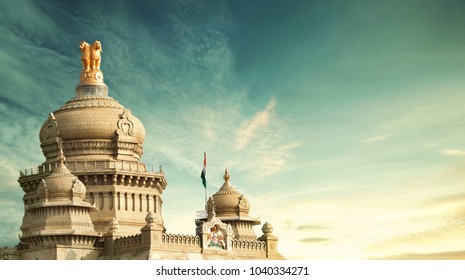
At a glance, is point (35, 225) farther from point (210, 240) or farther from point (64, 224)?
point (210, 240)

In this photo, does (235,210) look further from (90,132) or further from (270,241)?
(90,132)

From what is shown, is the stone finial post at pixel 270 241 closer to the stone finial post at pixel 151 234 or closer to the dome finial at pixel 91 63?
the stone finial post at pixel 151 234

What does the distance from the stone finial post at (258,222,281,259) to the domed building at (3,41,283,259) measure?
0.28ft

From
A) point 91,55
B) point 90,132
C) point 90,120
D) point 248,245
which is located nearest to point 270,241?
point 248,245

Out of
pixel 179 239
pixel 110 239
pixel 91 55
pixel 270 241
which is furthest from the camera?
pixel 91 55

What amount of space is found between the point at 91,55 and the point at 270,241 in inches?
883

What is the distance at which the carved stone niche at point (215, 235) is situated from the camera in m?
72.1

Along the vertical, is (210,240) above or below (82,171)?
below

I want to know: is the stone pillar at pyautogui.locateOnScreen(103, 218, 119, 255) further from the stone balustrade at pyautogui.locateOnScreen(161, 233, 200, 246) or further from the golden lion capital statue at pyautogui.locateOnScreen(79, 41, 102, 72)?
the golden lion capital statue at pyautogui.locateOnScreen(79, 41, 102, 72)

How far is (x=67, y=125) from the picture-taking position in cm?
8050

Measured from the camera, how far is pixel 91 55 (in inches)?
3287

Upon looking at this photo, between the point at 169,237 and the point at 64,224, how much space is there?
7.75 metres

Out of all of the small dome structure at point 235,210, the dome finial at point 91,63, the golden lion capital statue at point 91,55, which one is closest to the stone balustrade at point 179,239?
the small dome structure at point 235,210

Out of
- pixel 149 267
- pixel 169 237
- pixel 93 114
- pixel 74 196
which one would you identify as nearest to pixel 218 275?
pixel 149 267
